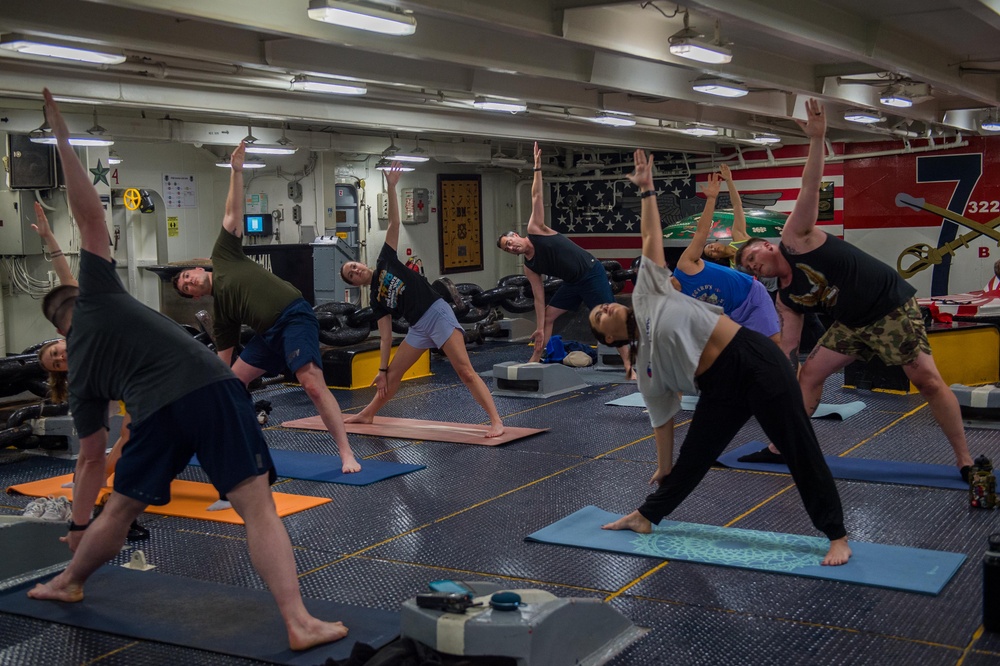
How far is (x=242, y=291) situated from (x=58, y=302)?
2.47 meters

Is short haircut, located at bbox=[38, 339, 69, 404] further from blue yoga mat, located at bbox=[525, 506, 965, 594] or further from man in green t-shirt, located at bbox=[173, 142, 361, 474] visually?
blue yoga mat, located at bbox=[525, 506, 965, 594]

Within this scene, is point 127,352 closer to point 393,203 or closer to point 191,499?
point 191,499

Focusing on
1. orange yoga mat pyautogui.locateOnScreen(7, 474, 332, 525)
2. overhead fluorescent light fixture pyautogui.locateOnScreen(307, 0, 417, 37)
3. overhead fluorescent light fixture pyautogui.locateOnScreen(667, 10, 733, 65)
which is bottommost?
orange yoga mat pyautogui.locateOnScreen(7, 474, 332, 525)

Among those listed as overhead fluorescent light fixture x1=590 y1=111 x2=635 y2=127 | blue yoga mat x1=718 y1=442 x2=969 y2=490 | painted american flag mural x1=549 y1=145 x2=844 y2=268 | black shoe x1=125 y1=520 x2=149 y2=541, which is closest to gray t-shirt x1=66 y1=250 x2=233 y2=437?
black shoe x1=125 y1=520 x2=149 y2=541

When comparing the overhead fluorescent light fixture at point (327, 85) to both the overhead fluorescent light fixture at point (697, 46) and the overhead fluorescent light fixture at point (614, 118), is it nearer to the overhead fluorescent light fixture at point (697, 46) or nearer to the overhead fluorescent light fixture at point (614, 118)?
the overhead fluorescent light fixture at point (697, 46)

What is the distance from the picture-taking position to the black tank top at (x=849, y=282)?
615 centimetres

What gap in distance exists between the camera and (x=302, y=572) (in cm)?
524

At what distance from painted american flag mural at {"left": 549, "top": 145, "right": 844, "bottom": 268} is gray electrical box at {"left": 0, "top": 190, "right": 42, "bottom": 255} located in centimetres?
1034

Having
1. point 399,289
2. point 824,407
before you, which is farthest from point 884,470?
point 399,289

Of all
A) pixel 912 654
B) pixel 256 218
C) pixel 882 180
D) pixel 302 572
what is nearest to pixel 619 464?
pixel 302 572

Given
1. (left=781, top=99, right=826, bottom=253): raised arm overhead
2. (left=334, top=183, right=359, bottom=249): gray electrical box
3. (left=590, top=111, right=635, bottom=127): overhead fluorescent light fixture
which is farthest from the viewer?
(left=334, top=183, right=359, bottom=249): gray electrical box

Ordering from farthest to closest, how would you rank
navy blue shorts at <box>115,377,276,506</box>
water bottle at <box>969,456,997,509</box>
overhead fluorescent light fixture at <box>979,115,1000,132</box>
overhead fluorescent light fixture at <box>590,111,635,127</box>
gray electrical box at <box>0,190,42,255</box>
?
overhead fluorescent light fixture at <box>979,115,1000,132</box>
overhead fluorescent light fixture at <box>590,111,635,127</box>
gray electrical box at <box>0,190,42,255</box>
water bottle at <box>969,456,997,509</box>
navy blue shorts at <box>115,377,276,506</box>

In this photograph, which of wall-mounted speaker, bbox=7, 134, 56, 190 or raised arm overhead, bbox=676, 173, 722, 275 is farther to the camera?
wall-mounted speaker, bbox=7, 134, 56, 190

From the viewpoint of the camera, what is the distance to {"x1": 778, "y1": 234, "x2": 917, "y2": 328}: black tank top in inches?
242
